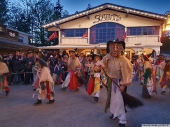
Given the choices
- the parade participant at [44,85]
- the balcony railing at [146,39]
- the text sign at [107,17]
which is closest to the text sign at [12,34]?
the text sign at [107,17]

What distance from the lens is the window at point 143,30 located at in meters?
20.7

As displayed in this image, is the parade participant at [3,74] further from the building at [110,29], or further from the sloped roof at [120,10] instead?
the sloped roof at [120,10]

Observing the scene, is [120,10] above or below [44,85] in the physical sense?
above

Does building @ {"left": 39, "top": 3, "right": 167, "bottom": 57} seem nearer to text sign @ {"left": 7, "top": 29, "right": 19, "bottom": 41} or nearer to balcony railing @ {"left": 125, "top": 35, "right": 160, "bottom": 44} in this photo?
balcony railing @ {"left": 125, "top": 35, "right": 160, "bottom": 44}

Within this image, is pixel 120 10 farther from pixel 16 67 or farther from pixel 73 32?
pixel 16 67

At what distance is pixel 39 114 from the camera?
520cm

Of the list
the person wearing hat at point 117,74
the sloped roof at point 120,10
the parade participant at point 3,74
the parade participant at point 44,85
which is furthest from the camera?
the sloped roof at point 120,10

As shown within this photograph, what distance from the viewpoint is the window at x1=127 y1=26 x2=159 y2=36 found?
20.7 meters

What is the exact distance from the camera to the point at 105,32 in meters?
21.5

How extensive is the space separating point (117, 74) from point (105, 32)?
1756 cm

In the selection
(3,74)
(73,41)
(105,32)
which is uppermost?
(105,32)

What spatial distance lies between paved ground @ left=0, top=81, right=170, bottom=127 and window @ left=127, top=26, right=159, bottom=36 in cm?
1514

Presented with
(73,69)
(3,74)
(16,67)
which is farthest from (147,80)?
(16,67)

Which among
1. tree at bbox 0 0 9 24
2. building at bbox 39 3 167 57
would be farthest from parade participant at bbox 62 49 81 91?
tree at bbox 0 0 9 24
